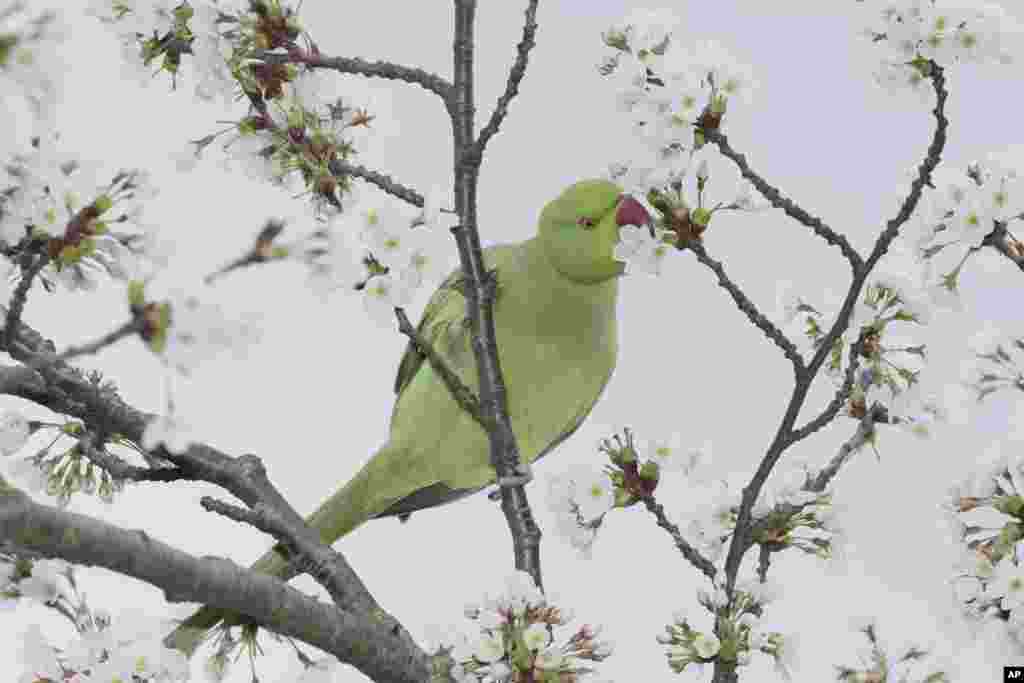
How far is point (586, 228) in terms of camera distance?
377cm

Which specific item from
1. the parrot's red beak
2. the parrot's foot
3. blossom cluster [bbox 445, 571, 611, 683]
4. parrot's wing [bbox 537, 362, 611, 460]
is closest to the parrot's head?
the parrot's red beak

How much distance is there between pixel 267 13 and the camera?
257 cm

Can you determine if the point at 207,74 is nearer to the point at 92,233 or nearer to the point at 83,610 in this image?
the point at 92,233

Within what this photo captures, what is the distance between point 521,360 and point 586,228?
0.41 metres

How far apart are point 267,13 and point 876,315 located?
125 cm

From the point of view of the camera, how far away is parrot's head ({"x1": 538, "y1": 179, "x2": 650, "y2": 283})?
365 centimetres

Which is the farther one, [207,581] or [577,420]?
[577,420]

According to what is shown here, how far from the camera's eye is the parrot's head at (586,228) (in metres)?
3.65

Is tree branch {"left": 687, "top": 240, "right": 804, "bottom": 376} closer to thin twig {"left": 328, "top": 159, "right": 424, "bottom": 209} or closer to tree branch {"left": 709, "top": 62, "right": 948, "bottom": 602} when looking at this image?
tree branch {"left": 709, "top": 62, "right": 948, "bottom": 602}

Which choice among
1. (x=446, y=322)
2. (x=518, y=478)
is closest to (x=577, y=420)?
(x=446, y=322)

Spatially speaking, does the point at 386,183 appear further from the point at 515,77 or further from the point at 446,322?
the point at 446,322

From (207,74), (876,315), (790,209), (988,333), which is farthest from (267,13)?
(988,333)

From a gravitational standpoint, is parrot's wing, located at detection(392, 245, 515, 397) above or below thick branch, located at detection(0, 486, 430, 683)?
above

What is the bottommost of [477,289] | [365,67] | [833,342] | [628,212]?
[833,342]
